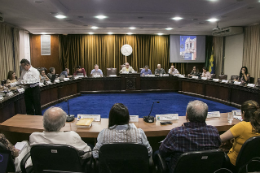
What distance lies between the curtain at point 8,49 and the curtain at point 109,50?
2430mm

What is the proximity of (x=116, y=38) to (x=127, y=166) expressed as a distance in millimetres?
9573

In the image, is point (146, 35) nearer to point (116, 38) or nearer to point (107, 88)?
point (116, 38)

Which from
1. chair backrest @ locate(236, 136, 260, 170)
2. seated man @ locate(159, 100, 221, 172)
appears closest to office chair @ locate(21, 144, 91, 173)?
seated man @ locate(159, 100, 221, 172)

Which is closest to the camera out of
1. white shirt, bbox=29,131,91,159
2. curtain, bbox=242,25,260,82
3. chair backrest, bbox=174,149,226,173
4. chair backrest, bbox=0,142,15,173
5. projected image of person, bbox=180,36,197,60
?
chair backrest, bbox=174,149,226,173

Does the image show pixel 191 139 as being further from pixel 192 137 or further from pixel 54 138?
pixel 54 138

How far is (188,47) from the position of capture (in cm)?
1084

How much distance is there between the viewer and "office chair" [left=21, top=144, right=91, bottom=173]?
1504 millimetres

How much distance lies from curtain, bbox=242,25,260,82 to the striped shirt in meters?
7.93

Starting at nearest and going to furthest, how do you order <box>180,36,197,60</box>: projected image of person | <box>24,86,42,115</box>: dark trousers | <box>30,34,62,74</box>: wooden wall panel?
<box>24,86,42,115</box>: dark trousers
<box>30,34,62,74</box>: wooden wall panel
<box>180,36,197,60</box>: projected image of person

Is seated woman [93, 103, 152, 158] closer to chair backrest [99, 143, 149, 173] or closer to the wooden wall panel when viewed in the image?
chair backrest [99, 143, 149, 173]

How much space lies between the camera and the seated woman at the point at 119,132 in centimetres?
166

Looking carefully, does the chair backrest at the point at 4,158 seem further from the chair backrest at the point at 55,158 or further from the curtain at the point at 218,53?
the curtain at the point at 218,53

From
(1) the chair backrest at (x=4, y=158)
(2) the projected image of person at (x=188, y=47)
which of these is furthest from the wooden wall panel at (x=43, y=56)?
(1) the chair backrest at (x=4, y=158)

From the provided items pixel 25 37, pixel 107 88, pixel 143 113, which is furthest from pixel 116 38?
pixel 143 113
